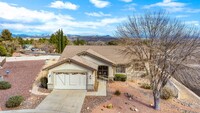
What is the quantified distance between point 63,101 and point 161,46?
10.1m

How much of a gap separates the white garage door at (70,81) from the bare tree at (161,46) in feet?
20.1

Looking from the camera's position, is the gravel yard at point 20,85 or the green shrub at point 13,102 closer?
the green shrub at point 13,102

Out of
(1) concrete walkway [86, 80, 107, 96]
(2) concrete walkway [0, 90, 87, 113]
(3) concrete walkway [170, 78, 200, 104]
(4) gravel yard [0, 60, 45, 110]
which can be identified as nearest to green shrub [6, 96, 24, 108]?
(4) gravel yard [0, 60, 45, 110]

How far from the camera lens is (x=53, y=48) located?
7112cm

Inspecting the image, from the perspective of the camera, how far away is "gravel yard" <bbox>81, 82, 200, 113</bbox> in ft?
61.6

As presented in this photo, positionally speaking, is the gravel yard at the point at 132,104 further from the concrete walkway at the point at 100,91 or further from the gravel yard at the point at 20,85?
the gravel yard at the point at 20,85

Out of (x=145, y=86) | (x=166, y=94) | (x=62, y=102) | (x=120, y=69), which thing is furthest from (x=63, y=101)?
(x=120, y=69)

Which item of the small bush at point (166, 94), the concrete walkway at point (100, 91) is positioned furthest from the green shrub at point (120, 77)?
the small bush at point (166, 94)

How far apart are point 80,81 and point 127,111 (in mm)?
7621

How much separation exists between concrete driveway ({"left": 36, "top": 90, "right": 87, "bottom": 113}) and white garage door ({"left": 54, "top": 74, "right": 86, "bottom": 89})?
991 mm

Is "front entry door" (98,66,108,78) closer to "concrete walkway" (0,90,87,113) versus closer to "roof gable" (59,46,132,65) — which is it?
"roof gable" (59,46,132,65)

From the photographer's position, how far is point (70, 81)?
24625 mm

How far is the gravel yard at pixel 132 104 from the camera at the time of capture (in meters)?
18.8

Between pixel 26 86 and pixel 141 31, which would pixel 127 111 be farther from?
pixel 26 86
